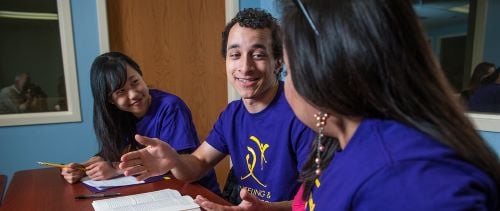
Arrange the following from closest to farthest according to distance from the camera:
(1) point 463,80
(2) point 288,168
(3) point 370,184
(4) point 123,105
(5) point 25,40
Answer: (3) point 370,184 → (2) point 288,168 → (4) point 123,105 → (1) point 463,80 → (5) point 25,40

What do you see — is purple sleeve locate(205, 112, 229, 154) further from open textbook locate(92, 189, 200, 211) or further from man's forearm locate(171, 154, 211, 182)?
open textbook locate(92, 189, 200, 211)

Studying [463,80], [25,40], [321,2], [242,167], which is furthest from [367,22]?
[25,40]

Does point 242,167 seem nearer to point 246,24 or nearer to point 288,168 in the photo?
point 288,168

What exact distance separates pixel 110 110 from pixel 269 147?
85 centimetres

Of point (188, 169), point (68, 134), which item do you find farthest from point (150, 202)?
→ point (68, 134)

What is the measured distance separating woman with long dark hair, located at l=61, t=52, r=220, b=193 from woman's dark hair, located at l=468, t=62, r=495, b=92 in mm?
1367

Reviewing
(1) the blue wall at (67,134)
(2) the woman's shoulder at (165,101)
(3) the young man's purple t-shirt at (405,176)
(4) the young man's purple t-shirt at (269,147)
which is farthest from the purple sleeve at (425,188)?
(1) the blue wall at (67,134)

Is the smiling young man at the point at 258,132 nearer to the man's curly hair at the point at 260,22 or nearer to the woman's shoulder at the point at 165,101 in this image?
the man's curly hair at the point at 260,22

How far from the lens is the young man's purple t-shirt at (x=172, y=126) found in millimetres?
1466

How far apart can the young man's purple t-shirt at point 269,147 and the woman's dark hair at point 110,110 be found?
0.57 m

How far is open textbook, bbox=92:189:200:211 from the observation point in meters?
0.94

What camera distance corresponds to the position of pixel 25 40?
86.7 inches

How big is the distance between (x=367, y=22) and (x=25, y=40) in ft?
8.00

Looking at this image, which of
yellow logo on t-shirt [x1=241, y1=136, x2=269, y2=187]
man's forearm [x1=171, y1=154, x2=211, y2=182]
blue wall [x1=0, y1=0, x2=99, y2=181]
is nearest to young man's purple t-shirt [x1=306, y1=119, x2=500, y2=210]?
yellow logo on t-shirt [x1=241, y1=136, x2=269, y2=187]
